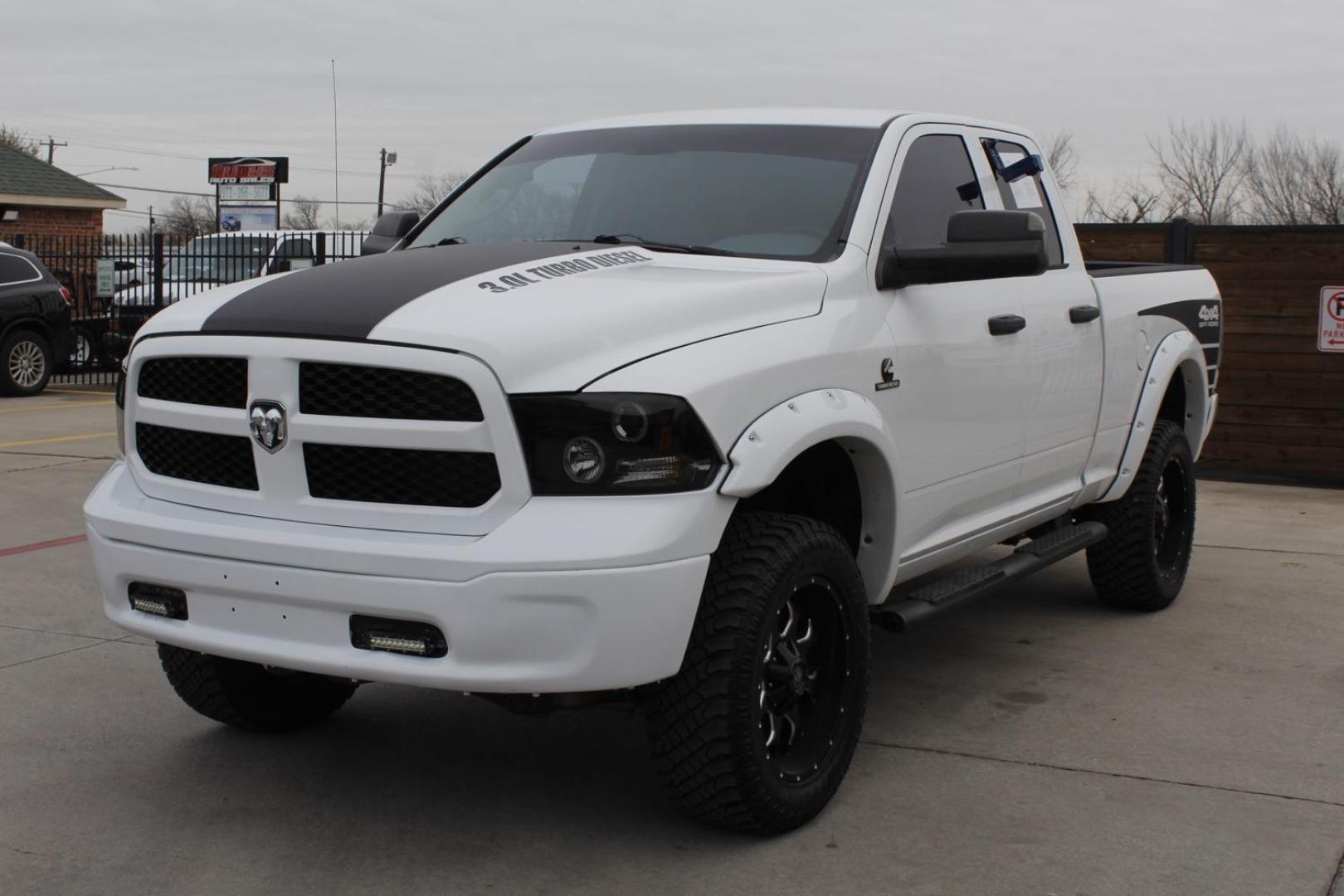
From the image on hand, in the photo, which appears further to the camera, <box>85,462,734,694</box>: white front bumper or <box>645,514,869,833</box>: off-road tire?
<box>645,514,869,833</box>: off-road tire

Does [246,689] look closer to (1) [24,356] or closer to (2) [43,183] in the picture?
(1) [24,356]

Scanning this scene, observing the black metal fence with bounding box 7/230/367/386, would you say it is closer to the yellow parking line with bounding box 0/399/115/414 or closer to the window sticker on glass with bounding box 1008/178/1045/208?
the yellow parking line with bounding box 0/399/115/414

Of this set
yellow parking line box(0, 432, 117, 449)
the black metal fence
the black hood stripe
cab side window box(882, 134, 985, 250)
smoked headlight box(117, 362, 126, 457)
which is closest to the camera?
the black hood stripe

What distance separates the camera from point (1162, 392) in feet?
21.1

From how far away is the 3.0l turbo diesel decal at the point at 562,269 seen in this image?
3.84m

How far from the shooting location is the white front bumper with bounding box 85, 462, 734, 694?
3.39 m

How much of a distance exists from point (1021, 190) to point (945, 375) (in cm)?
144

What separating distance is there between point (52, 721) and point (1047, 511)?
3.55 m

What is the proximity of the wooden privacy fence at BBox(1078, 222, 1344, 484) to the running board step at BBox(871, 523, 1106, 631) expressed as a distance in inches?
224

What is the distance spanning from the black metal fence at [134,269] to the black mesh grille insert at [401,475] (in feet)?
51.0

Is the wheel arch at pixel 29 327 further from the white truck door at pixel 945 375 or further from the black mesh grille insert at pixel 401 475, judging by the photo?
the black mesh grille insert at pixel 401 475

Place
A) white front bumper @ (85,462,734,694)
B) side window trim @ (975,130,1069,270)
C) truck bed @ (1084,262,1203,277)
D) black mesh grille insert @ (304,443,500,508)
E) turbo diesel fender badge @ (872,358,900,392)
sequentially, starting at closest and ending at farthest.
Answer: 1. white front bumper @ (85,462,734,694)
2. black mesh grille insert @ (304,443,500,508)
3. turbo diesel fender badge @ (872,358,900,392)
4. side window trim @ (975,130,1069,270)
5. truck bed @ (1084,262,1203,277)

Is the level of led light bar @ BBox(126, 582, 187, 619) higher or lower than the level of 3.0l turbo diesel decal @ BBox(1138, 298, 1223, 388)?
lower

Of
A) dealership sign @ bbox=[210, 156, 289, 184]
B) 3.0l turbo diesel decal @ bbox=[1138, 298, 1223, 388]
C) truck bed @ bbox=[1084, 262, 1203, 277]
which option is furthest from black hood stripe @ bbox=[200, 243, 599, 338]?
dealership sign @ bbox=[210, 156, 289, 184]
